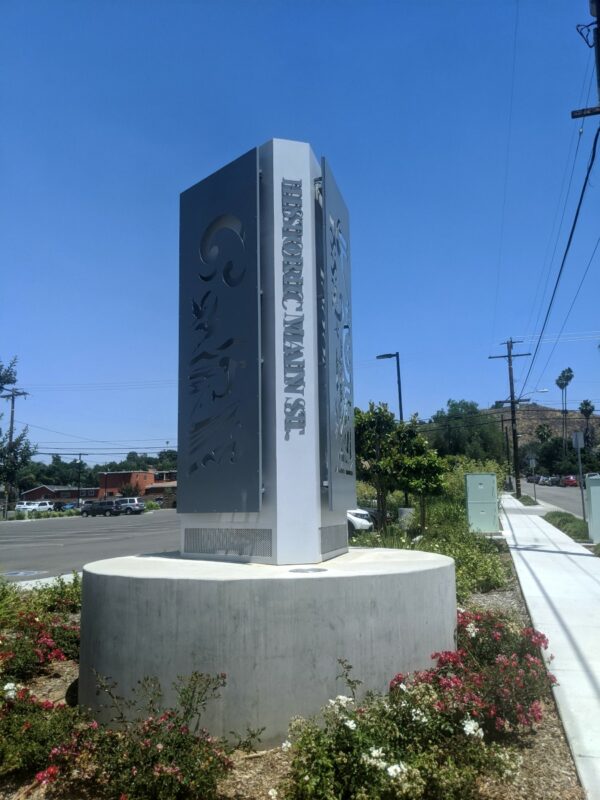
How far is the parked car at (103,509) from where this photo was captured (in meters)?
55.7

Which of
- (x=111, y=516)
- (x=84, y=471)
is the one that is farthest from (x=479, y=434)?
(x=84, y=471)

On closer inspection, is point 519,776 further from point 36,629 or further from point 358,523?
point 358,523

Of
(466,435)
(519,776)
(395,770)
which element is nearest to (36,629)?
(395,770)

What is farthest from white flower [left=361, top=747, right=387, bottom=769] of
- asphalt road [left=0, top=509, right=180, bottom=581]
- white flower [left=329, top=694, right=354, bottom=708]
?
asphalt road [left=0, top=509, right=180, bottom=581]

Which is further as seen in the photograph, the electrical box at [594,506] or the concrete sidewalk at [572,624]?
the electrical box at [594,506]

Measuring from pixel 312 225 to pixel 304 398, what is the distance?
1.75 meters

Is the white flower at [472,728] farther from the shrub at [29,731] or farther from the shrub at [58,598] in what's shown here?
the shrub at [58,598]

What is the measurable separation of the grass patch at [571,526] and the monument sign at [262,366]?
13.9 metres

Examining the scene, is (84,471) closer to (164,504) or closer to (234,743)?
(164,504)

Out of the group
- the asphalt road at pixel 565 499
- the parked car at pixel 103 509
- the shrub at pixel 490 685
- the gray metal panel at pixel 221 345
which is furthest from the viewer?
the parked car at pixel 103 509

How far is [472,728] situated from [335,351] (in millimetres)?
3786

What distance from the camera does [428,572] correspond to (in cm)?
534

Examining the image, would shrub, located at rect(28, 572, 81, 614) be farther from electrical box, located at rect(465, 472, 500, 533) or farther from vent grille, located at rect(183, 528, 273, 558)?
electrical box, located at rect(465, 472, 500, 533)

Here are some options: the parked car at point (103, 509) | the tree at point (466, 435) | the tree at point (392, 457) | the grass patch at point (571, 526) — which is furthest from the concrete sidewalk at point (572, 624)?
the tree at point (466, 435)
